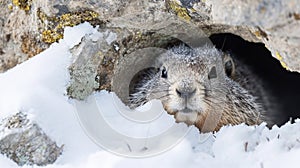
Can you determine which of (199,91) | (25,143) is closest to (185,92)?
(199,91)

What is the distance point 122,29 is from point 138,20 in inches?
6.4

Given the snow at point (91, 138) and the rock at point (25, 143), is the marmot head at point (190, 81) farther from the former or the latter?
the rock at point (25, 143)

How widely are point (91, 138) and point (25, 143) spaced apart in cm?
38

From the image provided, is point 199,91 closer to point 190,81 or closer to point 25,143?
point 190,81

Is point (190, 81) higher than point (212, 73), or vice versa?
point (212, 73)

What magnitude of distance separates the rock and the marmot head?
1094mm

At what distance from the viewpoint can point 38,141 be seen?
305cm

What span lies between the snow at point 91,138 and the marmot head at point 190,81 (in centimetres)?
43

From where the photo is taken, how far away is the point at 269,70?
6.26m

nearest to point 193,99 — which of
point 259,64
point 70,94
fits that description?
point 70,94

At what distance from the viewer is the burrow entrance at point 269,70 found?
5.79 meters

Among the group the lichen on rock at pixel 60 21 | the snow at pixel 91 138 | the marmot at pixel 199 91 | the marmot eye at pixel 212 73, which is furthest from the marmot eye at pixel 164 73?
the lichen on rock at pixel 60 21

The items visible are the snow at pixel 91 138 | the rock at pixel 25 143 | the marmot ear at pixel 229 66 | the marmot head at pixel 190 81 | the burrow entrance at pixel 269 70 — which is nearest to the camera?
the snow at pixel 91 138

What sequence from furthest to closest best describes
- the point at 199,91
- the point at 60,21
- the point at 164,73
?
the point at 164,73 < the point at 199,91 < the point at 60,21
